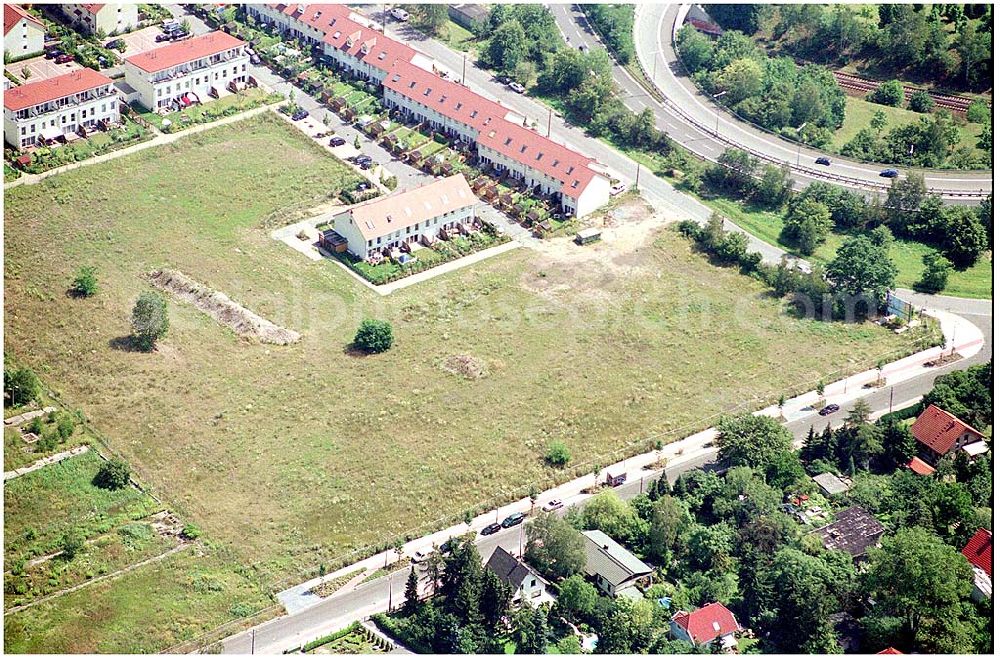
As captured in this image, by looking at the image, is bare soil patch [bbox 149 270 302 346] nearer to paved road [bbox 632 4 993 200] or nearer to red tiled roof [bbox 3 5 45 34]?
red tiled roof [bbox 3 5 45 34]

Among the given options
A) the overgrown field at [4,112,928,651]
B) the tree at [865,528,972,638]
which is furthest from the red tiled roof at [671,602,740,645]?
the overgrown field at [4,112,928,651]

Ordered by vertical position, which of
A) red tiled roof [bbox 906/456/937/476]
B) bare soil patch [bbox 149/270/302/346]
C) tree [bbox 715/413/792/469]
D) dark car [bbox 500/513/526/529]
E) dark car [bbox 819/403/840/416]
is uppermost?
tree [bbox 715/413/792/469]

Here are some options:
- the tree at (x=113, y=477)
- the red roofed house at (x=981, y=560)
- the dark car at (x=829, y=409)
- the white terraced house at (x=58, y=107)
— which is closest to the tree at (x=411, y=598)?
the tree at (x=113, y=477)

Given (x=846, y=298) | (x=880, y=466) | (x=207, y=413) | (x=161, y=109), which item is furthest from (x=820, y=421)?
(x=161, y=109)

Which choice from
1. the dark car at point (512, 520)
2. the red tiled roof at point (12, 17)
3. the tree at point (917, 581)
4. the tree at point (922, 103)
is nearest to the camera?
the tree at point (917, 581)

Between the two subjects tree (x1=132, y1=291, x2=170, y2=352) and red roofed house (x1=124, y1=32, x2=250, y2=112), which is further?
red roofed house (x1=124, y1=32, x2=250, y2=112)

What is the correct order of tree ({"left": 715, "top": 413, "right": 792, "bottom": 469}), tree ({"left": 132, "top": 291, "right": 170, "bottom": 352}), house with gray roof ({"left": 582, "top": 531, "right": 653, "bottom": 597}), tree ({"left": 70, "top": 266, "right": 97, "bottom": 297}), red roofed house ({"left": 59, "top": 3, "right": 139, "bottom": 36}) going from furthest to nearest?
red roofed house ({"left": 59, "top": 3, "right": 139, "bottom": 36}) < tree ({"left": 70, "top": 266, "right": 97, "bottom": 297}) < tree ({"left": 132, "top": 291, "right": 170, "bottom": 352}) < tree ({"left": 715, "top": 413, "right": 792, "bottom": 469}) < house with gray roof ({"left": 582, "top": 531, "right": 653, "bottom": 597})

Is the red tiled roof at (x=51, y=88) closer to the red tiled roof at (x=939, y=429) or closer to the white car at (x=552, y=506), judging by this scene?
the white car at (x=552, y=506)
